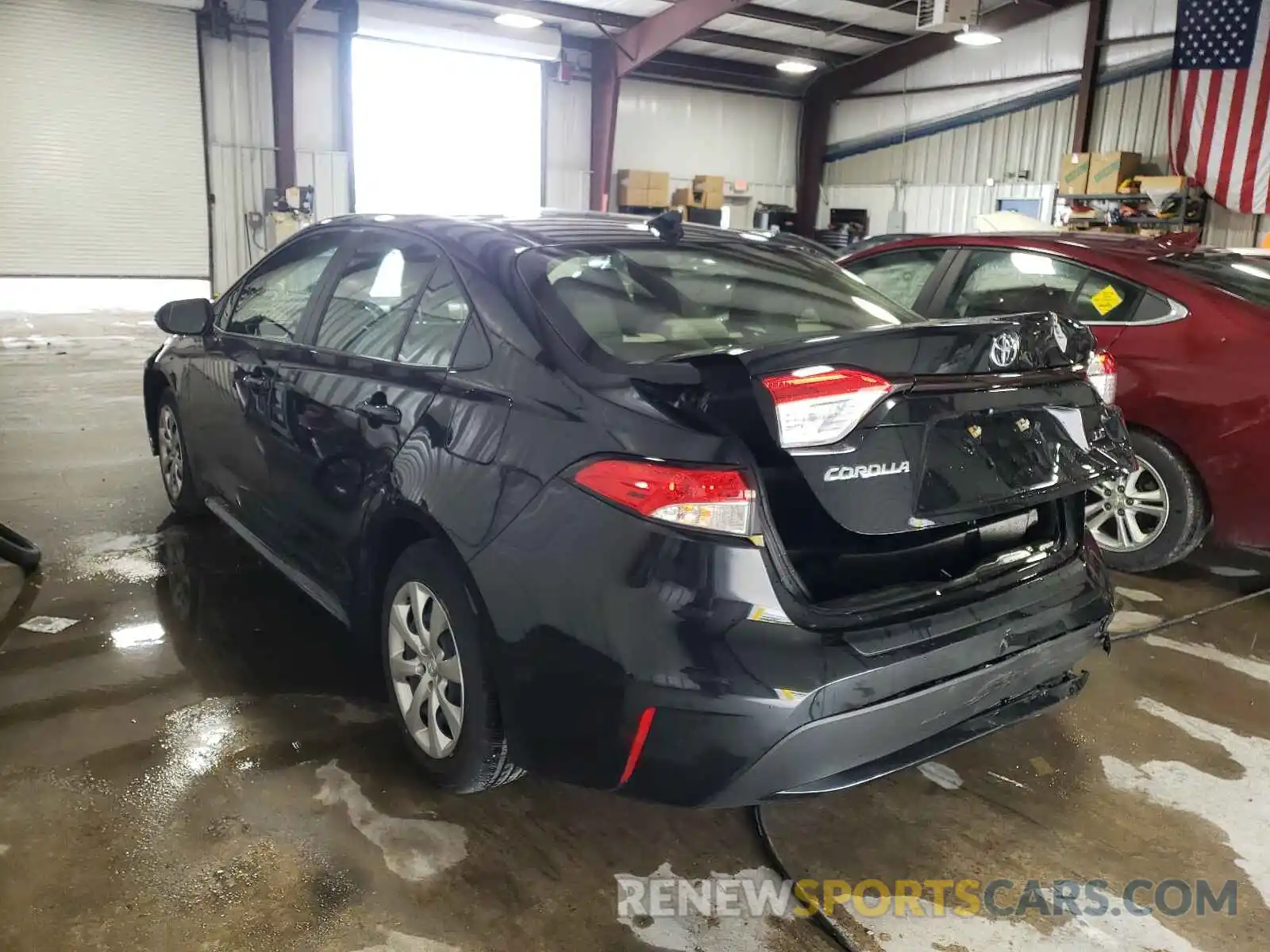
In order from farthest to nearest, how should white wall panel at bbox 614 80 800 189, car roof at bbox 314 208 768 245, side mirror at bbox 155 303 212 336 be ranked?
white wall panel at bbox 614 80 800 189, side mirror at bbox 155 303 212 336, car roof at bbox 314 208 768 245

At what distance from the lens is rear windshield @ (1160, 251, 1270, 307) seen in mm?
3721

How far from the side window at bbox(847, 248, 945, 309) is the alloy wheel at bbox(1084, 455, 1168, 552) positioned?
1243 mm

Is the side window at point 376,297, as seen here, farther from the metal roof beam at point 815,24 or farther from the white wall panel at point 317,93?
the white wall panel at point 317,93

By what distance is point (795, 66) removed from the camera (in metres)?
16.8

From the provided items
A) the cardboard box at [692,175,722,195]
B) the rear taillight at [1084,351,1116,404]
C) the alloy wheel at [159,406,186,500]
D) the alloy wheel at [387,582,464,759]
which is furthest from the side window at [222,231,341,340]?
the cardboard box at [692,175,722,195]

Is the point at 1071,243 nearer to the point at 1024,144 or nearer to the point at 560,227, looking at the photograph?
the point at 560,227

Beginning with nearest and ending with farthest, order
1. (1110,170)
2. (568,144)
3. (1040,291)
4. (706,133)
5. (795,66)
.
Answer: (1040,291) < (1110,170) < (568,144) < (795,66) < (706,133)

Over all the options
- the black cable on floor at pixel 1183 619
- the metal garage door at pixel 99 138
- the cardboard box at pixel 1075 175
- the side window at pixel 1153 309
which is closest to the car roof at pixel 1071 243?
the side window at pixel 1153 309

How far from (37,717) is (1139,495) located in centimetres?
393

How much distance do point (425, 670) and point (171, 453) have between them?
2544 mm

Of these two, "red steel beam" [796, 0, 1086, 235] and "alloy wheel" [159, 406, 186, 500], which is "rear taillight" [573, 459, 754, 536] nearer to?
"alloy wheel" [159, 406, 186, 500]

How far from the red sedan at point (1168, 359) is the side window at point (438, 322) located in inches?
Result: 107

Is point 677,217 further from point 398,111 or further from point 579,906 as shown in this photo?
point 398,111

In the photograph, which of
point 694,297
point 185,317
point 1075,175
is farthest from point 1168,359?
point 1075,175
